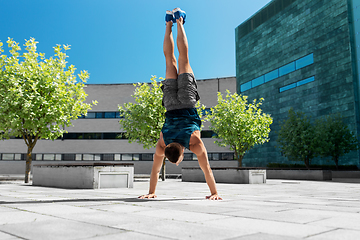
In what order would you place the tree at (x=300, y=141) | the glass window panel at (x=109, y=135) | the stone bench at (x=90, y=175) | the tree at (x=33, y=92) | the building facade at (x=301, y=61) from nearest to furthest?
the stone bench at (x=90, y=175)
the tree at (x=33, y=92)
the tree at (x=300, y=141)
the building facade at (x=301, y=61)
the glass window panel at (x=109, y=135)

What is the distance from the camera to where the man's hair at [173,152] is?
574 centimetres

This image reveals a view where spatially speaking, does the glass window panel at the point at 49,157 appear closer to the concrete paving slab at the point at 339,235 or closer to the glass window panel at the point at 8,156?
the glass window panel at the point at 8,156

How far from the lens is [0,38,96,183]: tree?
15.2 meters

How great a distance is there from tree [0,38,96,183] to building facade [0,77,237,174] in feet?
77.1

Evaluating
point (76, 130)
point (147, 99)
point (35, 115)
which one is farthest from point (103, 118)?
point (35, 115)

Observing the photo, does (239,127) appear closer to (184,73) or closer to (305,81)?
(305,81)

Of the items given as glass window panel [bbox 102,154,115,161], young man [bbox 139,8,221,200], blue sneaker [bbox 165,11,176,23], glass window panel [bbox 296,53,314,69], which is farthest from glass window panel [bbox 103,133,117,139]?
blue sneaker [bbox 165,11,176,23]

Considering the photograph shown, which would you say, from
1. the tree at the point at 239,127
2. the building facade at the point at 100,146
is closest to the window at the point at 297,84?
the building facade at the point at 100,146

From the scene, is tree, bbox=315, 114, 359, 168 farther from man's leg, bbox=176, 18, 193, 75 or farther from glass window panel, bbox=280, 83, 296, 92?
man's leg, bbox=176, 18, 193, 75

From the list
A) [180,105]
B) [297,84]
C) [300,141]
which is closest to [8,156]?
[300,141]

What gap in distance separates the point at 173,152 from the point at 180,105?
1.22 metres

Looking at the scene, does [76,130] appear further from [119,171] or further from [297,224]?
[297,224]

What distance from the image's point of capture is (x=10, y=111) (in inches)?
610

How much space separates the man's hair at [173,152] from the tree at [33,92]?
36.9 ft
